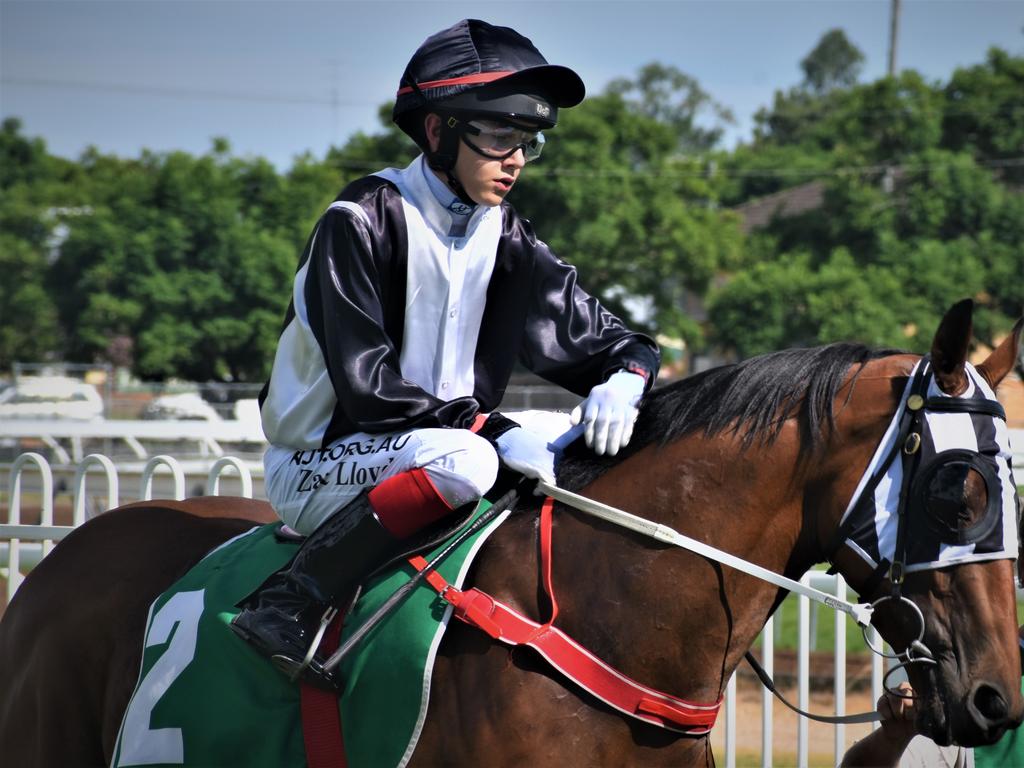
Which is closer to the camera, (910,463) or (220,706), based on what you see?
(910,463)

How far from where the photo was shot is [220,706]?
2658mm

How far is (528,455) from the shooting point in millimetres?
2580

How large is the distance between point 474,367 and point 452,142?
0.59m

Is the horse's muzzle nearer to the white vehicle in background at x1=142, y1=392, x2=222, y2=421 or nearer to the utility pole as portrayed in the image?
the white vehicle in background at x1=142, y1=392, x2=222, y2=421

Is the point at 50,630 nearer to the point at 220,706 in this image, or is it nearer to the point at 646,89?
the point at 220,706

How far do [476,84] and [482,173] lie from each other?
8.3 inches

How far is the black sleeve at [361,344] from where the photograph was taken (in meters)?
2.58

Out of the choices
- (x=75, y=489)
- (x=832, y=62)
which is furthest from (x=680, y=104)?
(x=75, y=489)

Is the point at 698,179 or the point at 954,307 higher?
the point at 698,179

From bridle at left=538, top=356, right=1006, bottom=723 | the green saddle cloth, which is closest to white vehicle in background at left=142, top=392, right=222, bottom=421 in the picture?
the green saddle cloth

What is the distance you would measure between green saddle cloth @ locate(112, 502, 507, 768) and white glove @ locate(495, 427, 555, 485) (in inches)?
5.1

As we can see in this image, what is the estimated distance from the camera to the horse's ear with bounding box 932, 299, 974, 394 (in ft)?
7.11

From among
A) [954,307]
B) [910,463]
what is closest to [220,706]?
[910,463]

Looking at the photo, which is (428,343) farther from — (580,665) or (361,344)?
(580,665)
